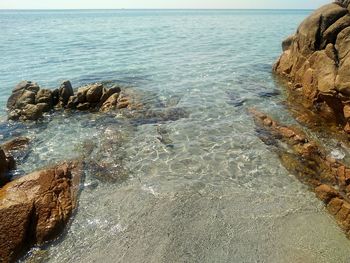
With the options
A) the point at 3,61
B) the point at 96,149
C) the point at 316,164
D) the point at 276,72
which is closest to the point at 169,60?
the point at 276,72

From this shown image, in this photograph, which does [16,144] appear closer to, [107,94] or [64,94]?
[64,94]

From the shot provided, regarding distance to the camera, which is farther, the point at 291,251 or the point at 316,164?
the point at 316,164

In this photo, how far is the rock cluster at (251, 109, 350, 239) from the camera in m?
9.16

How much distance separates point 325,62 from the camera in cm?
1582

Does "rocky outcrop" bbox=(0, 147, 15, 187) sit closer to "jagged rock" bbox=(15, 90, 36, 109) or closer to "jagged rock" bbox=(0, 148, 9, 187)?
"jagged rock" bbox=(0, 148, 9, 187)

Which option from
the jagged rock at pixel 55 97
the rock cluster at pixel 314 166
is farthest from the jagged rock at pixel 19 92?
the rock cluster at pixel 314 166

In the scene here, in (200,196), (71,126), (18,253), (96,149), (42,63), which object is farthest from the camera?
(42,63)

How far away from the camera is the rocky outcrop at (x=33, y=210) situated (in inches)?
310

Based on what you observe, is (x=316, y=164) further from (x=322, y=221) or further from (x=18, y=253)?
(x=18, y=253)

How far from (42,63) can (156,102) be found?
55.5 ft

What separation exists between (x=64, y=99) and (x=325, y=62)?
14072 mm

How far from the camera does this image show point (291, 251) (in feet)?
25.7

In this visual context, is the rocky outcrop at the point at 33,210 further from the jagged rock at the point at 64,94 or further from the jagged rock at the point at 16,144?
the jagged rock at the point at 64,94

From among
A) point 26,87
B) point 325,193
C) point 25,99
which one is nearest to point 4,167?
point 25,99
